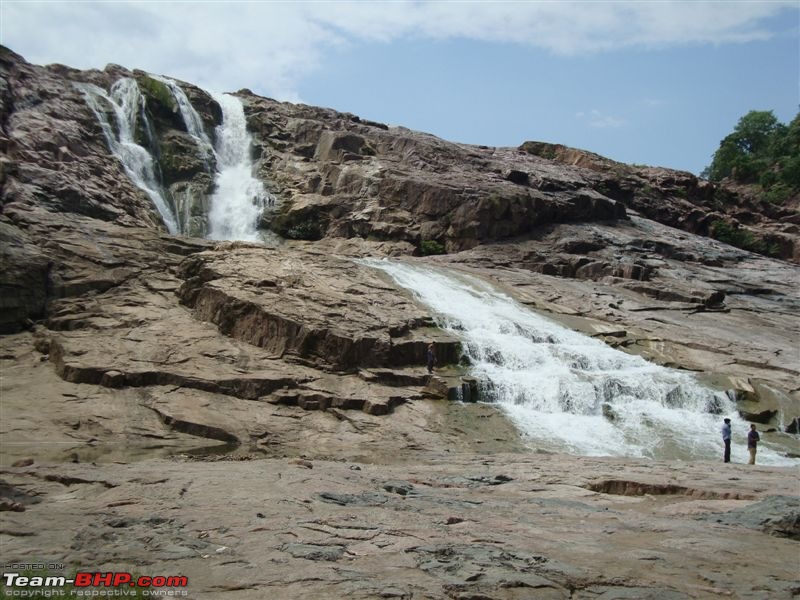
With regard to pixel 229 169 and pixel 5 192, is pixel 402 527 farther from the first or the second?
pixel 229 169

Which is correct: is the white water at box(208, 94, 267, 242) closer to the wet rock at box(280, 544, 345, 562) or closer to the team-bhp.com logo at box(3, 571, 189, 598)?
the wet rock at box(280, 544, 345, 562)

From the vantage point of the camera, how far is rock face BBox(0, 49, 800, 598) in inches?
294

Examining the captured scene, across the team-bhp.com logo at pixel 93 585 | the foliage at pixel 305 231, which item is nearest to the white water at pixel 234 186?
the foliage at pixel 305 231

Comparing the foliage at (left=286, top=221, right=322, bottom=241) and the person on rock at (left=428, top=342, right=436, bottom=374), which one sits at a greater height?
the foliage at (left=286, top=221, right=322, bottom=241)

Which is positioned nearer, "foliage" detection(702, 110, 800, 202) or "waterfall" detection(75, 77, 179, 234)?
"waterfall" detection(75, 77, 179, 234)

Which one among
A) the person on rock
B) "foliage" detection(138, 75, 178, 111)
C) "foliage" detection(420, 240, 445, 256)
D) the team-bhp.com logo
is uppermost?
"foliage" detection(138, 75, 178, 111)

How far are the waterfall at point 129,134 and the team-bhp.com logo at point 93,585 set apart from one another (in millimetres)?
31943

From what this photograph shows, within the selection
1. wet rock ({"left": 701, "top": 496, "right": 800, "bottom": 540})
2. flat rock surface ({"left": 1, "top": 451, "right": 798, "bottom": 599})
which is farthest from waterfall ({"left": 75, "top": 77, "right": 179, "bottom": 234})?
wet rock ({"left": 701, "top": 496, "right": 800, "bottom": 540})

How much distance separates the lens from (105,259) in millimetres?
25312

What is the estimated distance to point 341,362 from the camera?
73.7 ft

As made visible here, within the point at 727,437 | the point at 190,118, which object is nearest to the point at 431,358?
the point at 727,437

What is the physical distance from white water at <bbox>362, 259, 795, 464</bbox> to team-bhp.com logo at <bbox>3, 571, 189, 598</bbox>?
1513 centimetres

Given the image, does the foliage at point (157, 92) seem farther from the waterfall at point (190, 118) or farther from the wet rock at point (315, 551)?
the wet rock at point (315, 551)

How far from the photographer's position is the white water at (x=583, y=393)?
67.2 feet
